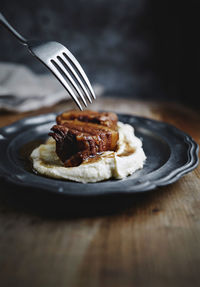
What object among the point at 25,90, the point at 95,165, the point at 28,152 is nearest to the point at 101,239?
the point at 95,165

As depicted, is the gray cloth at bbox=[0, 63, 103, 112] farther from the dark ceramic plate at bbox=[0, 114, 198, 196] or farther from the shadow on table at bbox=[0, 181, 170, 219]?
the shadow on table at bbox=[0, 181, 170, 219]

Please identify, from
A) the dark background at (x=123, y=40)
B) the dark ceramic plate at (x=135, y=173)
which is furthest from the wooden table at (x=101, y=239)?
the dark background at (x=123, y=40)

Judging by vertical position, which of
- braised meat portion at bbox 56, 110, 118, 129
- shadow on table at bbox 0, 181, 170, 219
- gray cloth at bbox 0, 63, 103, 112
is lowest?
shadow on table at bbox 0, 181, 170, 219

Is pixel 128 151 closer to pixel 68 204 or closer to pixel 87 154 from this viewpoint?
pixel 87 154

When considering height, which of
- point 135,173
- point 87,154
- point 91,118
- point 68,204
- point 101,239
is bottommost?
point 101,239

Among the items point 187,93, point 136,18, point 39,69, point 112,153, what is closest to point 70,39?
point 39,69

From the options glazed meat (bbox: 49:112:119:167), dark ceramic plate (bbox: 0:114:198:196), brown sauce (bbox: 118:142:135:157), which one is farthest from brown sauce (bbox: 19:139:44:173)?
brown sauce (bbox: 118:142:135:157)
